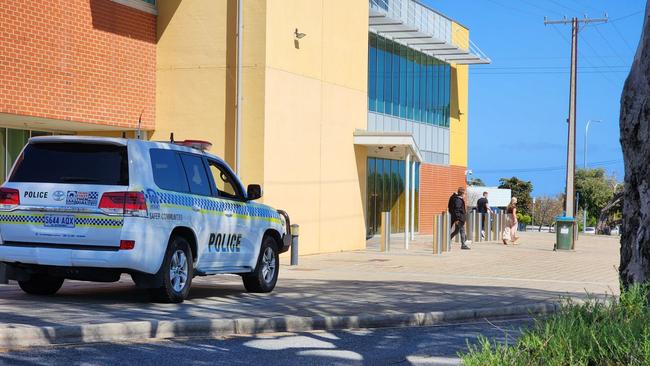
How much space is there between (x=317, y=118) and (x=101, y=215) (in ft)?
46.0

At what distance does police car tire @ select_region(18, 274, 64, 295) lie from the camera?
12.7m

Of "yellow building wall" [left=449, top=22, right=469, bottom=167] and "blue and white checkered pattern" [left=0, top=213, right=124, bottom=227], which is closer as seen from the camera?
"blue and white checkered pattern" [left=0, top=213, right=124, bottom=227]

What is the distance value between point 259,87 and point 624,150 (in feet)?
48.3

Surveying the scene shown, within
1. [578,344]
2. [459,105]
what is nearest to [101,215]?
[578,344]

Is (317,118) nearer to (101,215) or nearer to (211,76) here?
(211,76)

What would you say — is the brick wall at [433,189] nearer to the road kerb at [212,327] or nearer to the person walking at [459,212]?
the person walking at [459,212]

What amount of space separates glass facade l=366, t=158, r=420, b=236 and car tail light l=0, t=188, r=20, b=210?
21723mm

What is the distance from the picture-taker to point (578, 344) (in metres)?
6.46

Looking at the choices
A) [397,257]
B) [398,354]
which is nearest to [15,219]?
A: [398,354]

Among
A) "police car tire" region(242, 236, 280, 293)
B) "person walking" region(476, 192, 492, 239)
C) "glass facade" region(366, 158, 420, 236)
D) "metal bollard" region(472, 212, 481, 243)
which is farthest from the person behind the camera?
"person walking" region(476, 192, 492, 239)

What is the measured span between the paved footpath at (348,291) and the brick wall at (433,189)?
14.3m

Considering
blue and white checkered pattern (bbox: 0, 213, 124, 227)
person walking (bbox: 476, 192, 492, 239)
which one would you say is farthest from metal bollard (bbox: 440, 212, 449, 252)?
blue and white checkered pattern (bbox: 0, 213, 124, 227)

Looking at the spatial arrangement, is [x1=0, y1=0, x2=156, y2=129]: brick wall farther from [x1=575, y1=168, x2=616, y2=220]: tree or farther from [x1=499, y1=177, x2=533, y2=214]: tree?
[x1=499, y1=177, x2=533, y2=214]: tree

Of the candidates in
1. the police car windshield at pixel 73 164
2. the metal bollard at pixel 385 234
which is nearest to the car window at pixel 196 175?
the police car windshield at pixel 73 164
